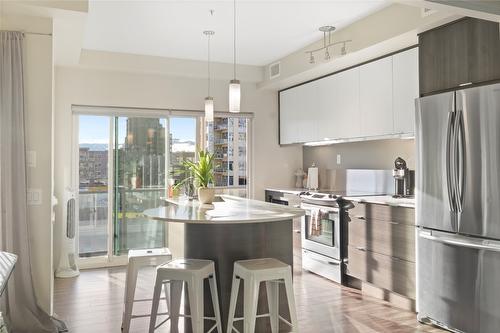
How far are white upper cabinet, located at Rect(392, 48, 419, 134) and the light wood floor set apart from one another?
5.58 feet

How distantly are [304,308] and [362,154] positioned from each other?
223cm

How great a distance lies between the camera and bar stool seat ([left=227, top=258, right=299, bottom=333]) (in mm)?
2637

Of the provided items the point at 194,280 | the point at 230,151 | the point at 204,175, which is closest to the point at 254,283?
the point at 194,280

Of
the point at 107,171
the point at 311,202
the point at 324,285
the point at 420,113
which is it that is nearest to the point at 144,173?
the point at 107,171

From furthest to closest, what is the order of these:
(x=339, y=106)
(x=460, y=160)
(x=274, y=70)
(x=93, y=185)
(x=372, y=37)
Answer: (x=274, y=70), (x=93, y=185), (x=339, y=106), (x=372, y=37), (x=460, y=160)

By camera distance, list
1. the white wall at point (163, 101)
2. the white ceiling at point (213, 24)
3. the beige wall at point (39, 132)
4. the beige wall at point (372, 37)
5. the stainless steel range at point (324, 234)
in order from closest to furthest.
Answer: the beige wall at point (39, 132), the beige wall at point (372, 37), the white ceiling at point (213, 24), the stainless steel range at point (324, 234), the white wall at point (163, 101)

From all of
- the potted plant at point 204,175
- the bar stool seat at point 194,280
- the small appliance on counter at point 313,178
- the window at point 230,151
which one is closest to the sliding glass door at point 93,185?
the window at point 230,151

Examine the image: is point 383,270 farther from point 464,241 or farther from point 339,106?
point 339,106

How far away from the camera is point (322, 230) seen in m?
4.74

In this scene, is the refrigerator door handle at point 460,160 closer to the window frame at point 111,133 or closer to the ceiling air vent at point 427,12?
the ceiling air vent at point 427,12

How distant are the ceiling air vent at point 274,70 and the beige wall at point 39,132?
307 cm

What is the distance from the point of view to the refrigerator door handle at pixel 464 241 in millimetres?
2856

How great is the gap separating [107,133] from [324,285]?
3336 millimetres

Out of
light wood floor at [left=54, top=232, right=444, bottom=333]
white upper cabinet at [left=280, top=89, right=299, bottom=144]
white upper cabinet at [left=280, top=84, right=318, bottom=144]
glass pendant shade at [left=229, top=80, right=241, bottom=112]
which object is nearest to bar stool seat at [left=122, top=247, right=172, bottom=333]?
light wood floor at [left=54, top=232, right=444, bottom=333]
